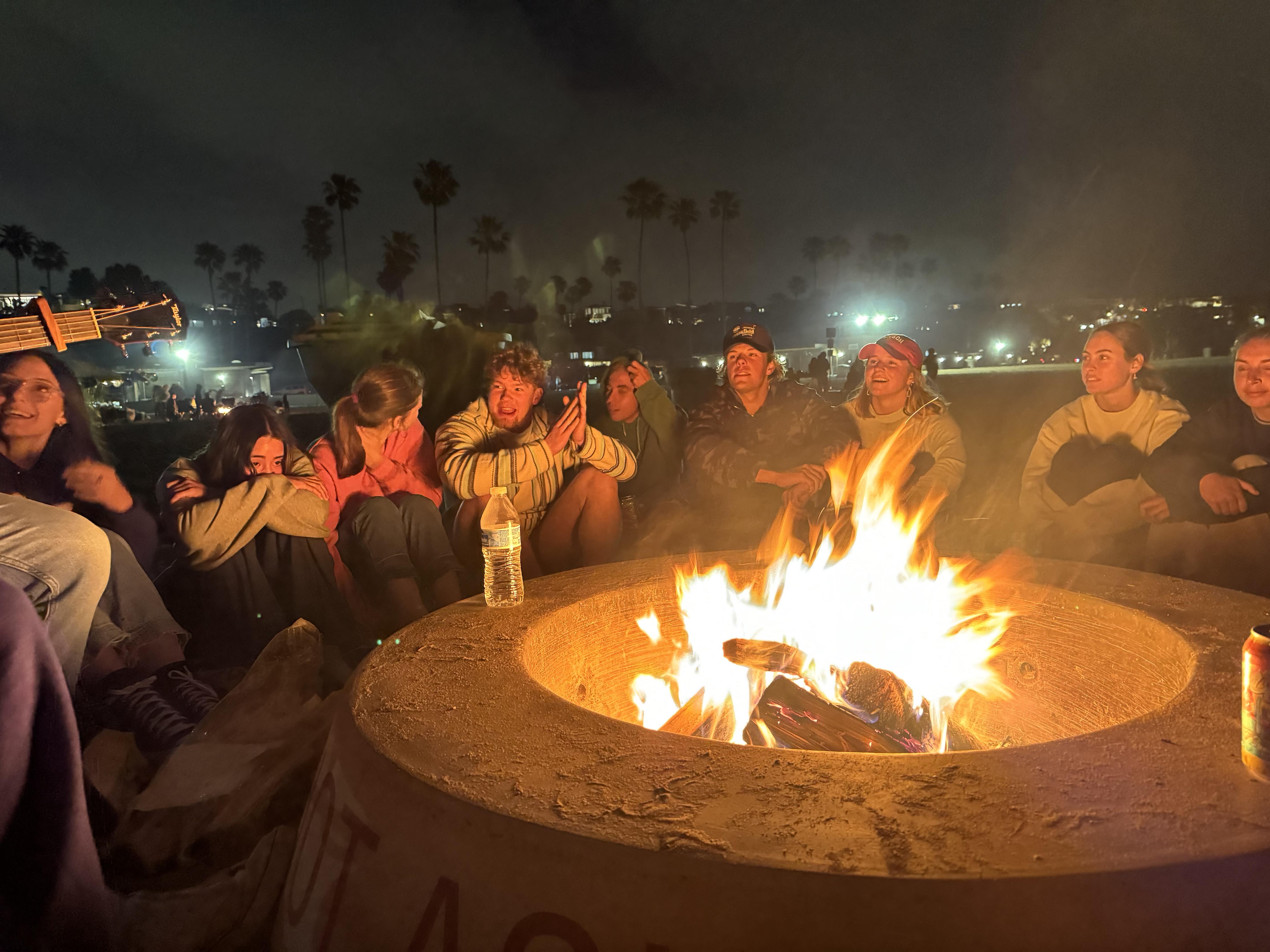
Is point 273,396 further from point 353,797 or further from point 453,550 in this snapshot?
point 353,797

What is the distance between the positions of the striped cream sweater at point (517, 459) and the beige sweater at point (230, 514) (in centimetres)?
81

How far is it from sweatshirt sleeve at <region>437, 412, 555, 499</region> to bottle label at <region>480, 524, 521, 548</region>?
52.5 inches

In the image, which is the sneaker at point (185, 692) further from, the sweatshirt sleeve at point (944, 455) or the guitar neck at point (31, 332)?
the sweatshirt sleeve at point (944, 455)

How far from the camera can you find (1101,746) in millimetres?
1757

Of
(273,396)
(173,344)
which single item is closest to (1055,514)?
(173,344)

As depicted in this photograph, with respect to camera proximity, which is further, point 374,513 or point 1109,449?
point 1109,449

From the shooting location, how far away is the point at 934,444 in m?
4.68

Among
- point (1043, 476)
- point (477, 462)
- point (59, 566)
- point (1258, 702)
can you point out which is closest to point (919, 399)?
point (1043, 476)

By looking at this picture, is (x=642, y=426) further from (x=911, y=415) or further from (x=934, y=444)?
(x=934, y=444)

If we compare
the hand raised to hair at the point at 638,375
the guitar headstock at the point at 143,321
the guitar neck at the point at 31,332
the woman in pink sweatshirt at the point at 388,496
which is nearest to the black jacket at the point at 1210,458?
the hand raised to hair at the point at 638,375

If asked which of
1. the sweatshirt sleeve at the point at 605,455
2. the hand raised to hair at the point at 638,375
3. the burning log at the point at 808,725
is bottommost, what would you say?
the burning log at the point at 808,725

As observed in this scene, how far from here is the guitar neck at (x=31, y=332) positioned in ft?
11.7

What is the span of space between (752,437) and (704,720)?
7.65 feet

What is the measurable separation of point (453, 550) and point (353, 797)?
2.68 metres
